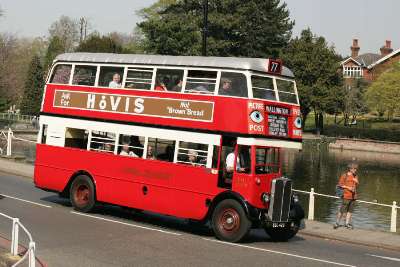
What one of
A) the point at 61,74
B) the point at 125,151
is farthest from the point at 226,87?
the point at 61,74

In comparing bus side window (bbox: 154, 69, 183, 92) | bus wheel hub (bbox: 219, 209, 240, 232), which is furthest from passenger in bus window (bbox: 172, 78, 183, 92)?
bus wheel hub (bbox: 219, 209, 240, 232)

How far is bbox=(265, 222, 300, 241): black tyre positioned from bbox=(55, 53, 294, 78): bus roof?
12.7ft

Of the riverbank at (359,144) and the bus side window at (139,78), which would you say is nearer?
the bus side window at (139,78)

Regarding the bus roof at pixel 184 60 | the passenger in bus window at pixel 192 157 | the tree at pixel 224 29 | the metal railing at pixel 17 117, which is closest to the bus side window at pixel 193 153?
the passenger in bus window at pixel 192 157

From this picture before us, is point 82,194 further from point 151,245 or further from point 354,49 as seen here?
point 354,49

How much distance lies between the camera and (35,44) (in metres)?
138

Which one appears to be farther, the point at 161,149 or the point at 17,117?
the point at 17,117

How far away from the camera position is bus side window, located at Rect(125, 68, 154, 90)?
60.5 ft

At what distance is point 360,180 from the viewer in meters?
45.4

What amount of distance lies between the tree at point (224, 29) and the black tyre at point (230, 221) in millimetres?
61685

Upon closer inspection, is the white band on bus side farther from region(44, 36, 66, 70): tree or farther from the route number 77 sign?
region(44, 36, 66, 70): tree

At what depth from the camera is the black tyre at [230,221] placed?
52.1 feet

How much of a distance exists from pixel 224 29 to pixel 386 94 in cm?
2263

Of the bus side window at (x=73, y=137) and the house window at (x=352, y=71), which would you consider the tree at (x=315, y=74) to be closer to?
the house window at (x=352, y=71)
